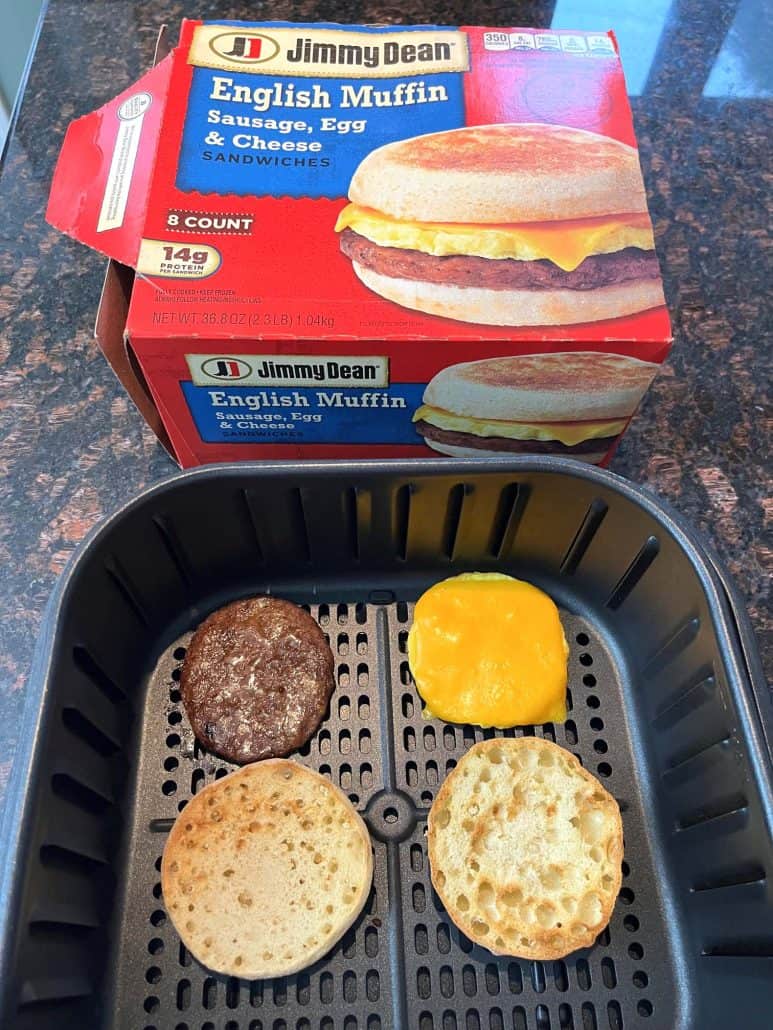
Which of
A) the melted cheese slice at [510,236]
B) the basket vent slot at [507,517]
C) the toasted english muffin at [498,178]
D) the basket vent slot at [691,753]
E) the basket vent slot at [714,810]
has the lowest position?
the basket vent slot at [714,810]

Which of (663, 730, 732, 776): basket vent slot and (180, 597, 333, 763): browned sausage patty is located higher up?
(180, 597, 333, 763): browned sausage patty

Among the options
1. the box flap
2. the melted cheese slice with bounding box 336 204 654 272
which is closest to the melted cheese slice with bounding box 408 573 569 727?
the melted cheese slice with bounding box 336 204 654 272

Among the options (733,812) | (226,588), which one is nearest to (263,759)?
(226,588)

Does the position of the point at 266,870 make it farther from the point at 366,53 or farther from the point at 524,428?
the point at 366,53

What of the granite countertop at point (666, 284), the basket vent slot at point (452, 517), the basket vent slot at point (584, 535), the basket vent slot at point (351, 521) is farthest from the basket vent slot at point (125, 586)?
the basket vent slot at point (584, 535)

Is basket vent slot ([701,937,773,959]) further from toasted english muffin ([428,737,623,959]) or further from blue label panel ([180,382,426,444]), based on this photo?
blue label panel ([180,382,426,444])

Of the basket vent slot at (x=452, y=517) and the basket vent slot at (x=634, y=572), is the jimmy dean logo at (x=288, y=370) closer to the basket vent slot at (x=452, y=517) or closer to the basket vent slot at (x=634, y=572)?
the basket vent slot at (x=452, y=517)
